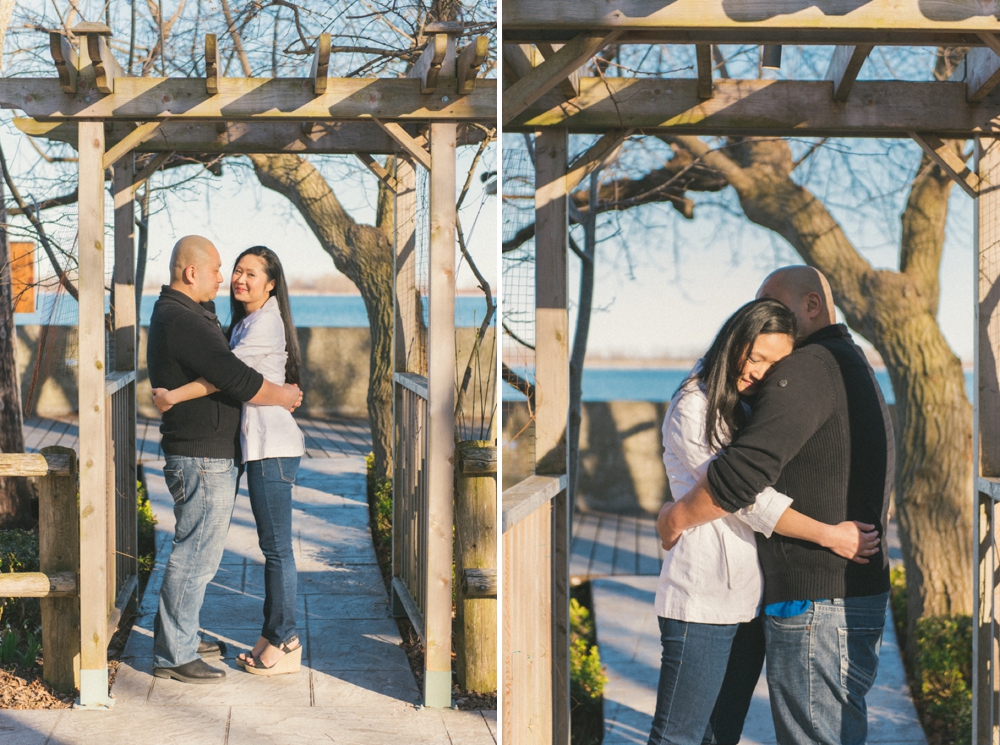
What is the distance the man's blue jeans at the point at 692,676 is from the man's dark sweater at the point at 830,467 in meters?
0.16

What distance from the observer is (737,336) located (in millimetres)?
2254

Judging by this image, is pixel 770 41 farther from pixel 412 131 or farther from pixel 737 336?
pixel 412 131

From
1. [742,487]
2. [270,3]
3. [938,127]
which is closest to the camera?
[742,487]

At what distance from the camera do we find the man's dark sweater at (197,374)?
3.40m

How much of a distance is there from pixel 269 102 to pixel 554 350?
1294 mm

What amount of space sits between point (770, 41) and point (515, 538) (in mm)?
1286

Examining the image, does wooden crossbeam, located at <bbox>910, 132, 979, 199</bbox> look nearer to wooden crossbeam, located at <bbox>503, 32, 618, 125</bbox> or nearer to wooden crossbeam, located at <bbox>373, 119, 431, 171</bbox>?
wooden crossbeam, located at <bbox>503, 32, 618, 125</bbox>

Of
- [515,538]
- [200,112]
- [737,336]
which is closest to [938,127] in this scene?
[737,336]

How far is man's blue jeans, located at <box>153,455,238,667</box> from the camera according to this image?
11.6 ft

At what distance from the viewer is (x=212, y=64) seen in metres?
3.11

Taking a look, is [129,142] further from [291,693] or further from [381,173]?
[291,693]

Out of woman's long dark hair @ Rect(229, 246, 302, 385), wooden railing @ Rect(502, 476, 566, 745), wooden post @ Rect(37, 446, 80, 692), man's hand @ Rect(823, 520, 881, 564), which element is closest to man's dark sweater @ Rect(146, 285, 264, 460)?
woman's long dark hair @ Rect(229, 246, 302, 385)

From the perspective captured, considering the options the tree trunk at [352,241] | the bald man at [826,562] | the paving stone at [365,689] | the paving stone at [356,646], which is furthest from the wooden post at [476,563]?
the tree trunk at [352,241]

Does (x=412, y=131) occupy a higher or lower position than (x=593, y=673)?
higher
